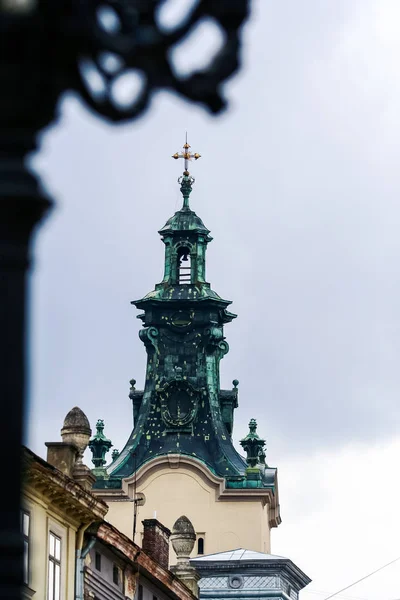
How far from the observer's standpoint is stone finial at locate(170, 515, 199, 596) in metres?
64.8

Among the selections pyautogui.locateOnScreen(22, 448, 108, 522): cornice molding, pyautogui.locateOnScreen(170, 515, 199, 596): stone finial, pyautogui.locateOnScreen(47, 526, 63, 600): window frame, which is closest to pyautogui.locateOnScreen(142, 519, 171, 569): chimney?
pyautogui.locateOnScreen(170, 515, 199, 596): stone finial

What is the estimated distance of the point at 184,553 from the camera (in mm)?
66938

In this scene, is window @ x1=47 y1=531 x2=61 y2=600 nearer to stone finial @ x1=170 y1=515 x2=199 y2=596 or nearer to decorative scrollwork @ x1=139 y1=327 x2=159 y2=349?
stone finial @ x1=170 y1=515 x2=199 y2=596

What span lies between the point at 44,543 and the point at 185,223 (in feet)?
247

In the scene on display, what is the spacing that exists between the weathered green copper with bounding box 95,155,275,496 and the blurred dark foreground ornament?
99424 millimetres

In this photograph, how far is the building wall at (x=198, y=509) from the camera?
108 meters

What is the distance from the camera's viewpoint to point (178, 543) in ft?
219

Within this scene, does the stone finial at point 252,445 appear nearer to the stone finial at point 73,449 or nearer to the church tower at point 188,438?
the church tower at point 188,438

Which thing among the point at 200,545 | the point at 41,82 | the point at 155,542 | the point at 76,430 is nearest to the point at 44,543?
the point at 76,430

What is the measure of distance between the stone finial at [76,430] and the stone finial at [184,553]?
15.1 metres

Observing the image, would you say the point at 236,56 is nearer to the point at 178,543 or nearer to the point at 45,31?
the point at 45,31

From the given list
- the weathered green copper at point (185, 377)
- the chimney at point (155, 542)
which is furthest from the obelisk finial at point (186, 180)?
the chimney at point (155, 542)

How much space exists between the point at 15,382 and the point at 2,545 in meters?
0.65

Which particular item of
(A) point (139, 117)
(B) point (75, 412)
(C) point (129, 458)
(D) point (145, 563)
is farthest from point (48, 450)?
(C) point (129, 458)
